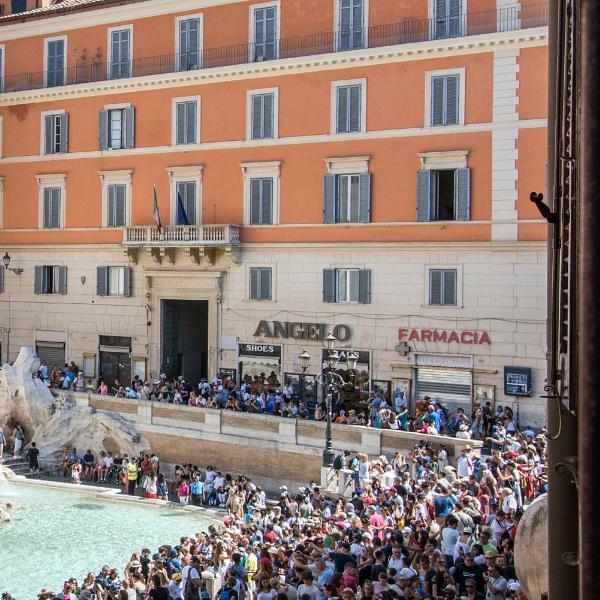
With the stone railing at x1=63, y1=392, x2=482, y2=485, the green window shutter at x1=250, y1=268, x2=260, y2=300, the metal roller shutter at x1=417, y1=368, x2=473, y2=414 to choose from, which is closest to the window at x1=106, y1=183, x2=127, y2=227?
the green window shutter at x1=250, y1=268, x2=260, y2=300

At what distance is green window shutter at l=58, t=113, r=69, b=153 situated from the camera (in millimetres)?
34906

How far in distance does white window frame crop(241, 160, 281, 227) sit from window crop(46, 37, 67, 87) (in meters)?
10.2

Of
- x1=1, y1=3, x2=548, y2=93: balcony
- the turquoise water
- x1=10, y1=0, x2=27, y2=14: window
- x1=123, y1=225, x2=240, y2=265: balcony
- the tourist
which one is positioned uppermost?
x1=10, y1=0, x2=27, y2=14: window

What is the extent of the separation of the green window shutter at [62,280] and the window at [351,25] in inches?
567

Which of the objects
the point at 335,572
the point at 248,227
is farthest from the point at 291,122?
the point at 335,572

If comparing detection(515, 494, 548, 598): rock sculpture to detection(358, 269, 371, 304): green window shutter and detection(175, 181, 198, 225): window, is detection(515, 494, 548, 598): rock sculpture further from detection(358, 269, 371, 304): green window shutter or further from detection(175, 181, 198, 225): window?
detection(175, 181, 198, 225): window

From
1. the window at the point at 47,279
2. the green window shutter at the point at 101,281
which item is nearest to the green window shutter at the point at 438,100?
the green window shutter at the point at 101,281

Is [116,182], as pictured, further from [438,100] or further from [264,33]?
[438,100]

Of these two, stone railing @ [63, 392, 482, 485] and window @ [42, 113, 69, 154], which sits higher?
window @ [42, 113, 69, 154]

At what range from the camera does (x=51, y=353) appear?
1379 inches

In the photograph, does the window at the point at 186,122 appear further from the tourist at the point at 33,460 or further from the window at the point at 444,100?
the tourist at the point at 33,460

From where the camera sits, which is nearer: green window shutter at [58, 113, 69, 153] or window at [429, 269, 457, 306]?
window at [429, 269, 457, 306]

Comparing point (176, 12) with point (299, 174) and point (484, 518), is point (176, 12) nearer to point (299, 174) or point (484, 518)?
point (299, 174)

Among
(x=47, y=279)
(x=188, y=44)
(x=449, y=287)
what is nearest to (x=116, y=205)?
(x=47, y=279)
